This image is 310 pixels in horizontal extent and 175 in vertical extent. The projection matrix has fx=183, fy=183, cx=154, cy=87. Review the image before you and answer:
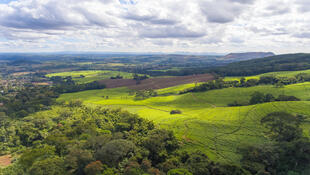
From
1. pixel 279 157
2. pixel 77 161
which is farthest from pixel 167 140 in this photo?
pixel 279 157

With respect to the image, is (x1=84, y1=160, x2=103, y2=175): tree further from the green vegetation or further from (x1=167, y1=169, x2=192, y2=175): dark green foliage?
(x1=167, y1=169, x2=192, y2=175): dark green foliage

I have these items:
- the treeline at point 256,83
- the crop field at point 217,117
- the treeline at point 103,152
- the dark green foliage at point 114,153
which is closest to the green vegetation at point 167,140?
the dark green foliage at point 114,153

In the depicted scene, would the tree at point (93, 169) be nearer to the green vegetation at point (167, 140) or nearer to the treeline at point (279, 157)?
the green vegetation at point (167, 140)

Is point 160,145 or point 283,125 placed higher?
point 283,125

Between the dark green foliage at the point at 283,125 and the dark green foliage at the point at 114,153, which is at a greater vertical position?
the dark green foliage at the point at 283,125

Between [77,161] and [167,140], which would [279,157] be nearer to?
[167,140]

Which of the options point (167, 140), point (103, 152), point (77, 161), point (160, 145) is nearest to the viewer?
point (77, 161)

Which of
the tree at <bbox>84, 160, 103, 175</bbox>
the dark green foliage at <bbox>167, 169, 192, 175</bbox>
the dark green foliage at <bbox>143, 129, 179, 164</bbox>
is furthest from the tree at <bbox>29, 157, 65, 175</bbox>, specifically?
the dark green foliage at <bbox>167, 169, 192, 175</bbox>

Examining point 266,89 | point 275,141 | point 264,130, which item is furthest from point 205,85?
point 275,141
